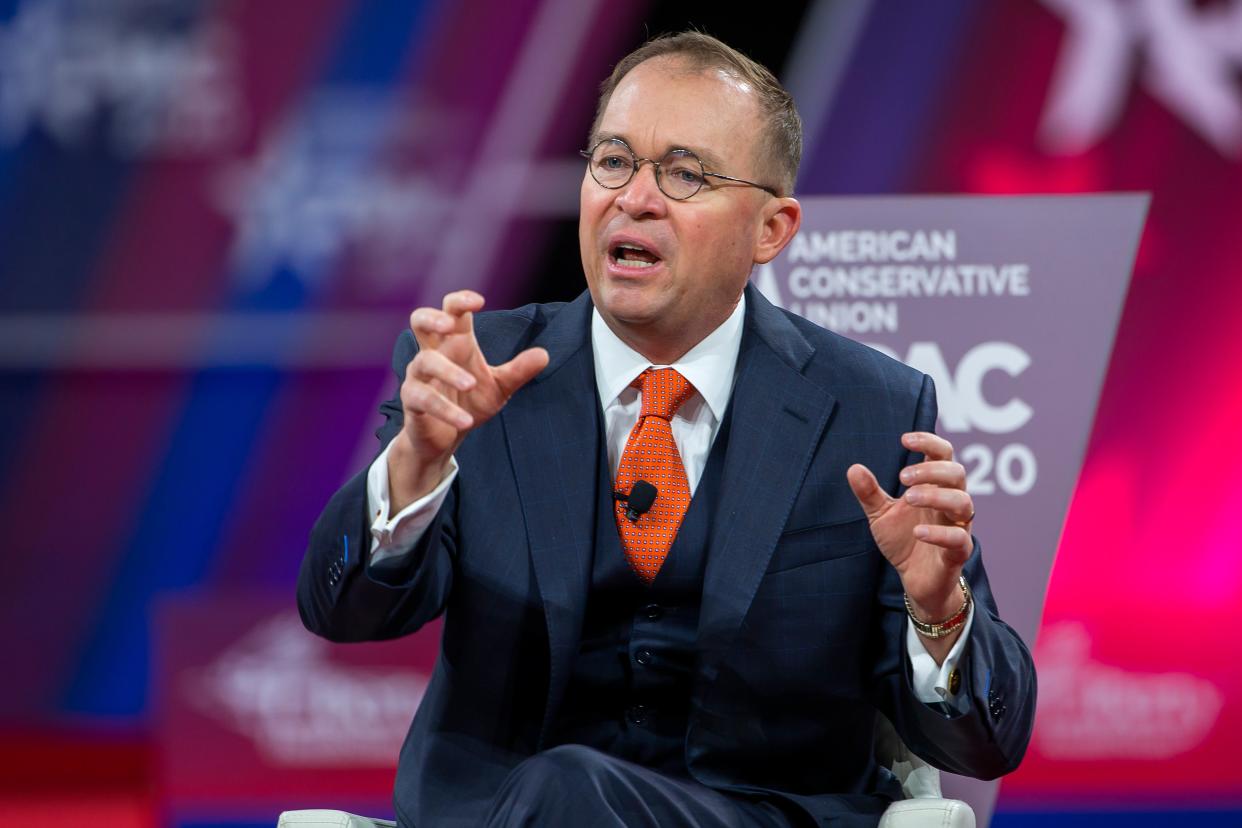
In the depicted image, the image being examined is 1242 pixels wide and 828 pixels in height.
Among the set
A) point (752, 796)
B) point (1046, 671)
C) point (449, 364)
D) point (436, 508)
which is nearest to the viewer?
point (449, 364)

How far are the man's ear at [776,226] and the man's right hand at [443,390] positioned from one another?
655 millimetres

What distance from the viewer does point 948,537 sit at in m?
1.81

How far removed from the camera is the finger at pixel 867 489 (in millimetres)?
1862

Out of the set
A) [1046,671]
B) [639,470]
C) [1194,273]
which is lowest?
[1046,671]

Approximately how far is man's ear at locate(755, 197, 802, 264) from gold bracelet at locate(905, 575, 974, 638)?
2.14ft

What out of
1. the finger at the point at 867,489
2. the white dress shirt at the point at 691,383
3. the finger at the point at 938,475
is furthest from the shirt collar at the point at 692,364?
the finger at the point at 938,475

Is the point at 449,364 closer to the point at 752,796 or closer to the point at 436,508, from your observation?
the point at 436,508

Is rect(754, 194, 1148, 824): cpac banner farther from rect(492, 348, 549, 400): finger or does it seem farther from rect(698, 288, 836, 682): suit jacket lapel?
rect(492, 348, 549, 400): finger

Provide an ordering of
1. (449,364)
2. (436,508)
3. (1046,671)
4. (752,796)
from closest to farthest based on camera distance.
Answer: (449,364), (436,508), (752,796), (1046,671)

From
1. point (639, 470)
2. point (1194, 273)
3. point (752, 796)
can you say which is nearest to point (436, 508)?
point (639, 470)

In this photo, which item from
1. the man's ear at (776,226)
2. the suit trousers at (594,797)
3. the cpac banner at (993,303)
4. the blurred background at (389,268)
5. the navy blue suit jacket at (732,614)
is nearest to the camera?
the suit trousers at (594,797)

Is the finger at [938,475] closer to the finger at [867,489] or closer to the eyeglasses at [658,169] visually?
the finger at [867,489]

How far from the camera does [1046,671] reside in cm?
355

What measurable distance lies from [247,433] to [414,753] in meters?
1.78
